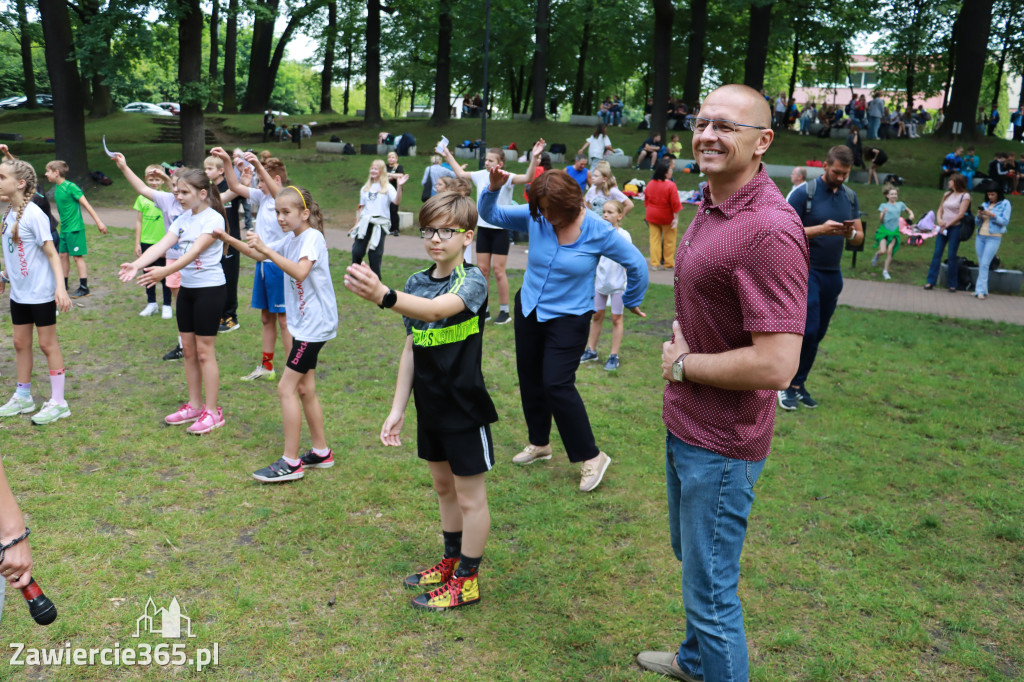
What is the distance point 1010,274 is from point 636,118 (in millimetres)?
57016

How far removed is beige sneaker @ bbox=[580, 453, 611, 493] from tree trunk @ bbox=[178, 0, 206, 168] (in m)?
20.2

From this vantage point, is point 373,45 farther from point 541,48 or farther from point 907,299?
point 907,299

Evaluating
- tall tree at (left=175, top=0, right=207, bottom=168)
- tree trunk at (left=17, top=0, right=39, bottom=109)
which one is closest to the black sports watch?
tall tree at (left=175, top=0, right=207, bottom=168)

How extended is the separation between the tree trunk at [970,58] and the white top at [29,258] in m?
28.7

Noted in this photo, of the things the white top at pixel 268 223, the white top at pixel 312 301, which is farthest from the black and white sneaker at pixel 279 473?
the white top at pixel 268 223

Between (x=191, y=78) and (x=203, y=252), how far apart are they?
19.3m

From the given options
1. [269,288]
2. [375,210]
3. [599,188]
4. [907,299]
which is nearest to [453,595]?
[269,288]

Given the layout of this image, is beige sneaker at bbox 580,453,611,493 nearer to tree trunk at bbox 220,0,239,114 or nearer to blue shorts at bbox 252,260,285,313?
blue shorts at bbox 252,260,285,313

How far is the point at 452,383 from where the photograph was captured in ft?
12.3

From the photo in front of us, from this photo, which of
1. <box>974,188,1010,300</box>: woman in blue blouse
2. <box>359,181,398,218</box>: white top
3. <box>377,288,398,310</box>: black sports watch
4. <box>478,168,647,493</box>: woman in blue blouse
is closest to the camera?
<box>377,288,398,310</box>: black sports watch

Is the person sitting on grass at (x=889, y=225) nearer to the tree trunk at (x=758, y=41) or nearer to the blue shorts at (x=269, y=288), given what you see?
the tree trunk at (x=758, y=41)

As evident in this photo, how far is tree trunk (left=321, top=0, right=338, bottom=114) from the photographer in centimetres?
3531

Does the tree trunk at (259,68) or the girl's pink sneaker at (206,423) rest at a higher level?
the tree trunk at (259,68)

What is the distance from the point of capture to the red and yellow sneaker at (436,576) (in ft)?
13.7
